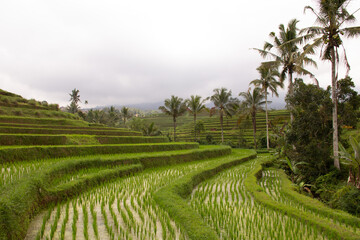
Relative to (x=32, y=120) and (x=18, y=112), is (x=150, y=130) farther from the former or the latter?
(x=32, y=120)

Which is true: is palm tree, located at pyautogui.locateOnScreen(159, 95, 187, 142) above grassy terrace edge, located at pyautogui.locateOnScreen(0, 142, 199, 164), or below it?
above

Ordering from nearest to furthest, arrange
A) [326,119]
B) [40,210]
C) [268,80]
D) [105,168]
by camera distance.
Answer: [40,210] → [105,168] → [326,119] → [268,80]

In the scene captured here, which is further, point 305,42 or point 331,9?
point 305,42

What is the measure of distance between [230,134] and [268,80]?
54.0 feet

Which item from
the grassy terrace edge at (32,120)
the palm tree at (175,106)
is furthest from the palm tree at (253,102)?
the grassy terrace edge at (32,120)

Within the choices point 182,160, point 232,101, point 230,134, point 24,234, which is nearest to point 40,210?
point 24,234

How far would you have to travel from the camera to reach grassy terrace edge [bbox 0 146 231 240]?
3.53 meters

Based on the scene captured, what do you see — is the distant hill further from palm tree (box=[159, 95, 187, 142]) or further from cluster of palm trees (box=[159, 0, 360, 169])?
cluster of palm trees (box=[159, 0, 360, 169])

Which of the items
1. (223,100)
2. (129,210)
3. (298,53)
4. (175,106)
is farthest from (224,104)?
(129,210)

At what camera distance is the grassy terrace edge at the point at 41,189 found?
3531 mm

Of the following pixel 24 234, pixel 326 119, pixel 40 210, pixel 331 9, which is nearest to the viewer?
pixel 24 234

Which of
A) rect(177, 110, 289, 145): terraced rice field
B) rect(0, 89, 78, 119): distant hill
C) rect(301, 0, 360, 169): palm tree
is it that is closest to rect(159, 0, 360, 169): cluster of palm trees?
rect(301, 0, 360, 169): palm tree

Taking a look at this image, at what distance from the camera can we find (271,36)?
57.1 ft

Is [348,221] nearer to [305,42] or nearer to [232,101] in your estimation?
[305,42]
